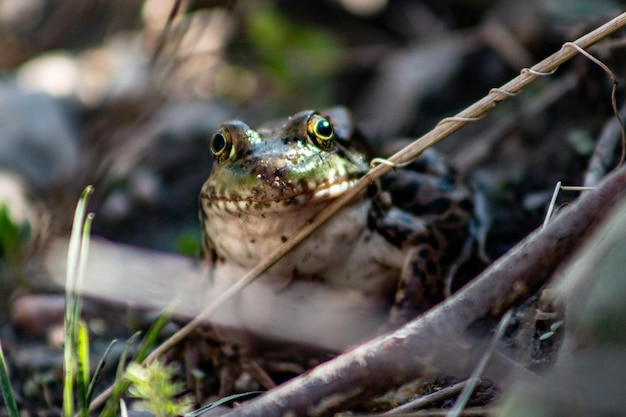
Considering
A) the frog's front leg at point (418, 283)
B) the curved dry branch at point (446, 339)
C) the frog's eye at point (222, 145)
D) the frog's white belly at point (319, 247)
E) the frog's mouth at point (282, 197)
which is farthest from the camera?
the frog's front leg at point (418, 283)

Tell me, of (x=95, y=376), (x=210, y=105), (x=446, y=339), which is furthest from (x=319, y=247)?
(x=210, y=105)

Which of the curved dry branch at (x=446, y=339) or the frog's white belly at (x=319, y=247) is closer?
the curved dry branch at (x=446, y=339)

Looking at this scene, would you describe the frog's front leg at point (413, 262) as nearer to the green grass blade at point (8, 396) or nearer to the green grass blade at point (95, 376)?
the green grass blade at point (95, 376)

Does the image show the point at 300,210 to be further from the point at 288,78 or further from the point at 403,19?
the point at 403,19

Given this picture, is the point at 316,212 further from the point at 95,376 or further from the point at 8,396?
the point at 8,396

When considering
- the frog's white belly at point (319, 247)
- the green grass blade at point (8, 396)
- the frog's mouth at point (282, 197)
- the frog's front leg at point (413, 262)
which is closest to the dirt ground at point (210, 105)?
the frog's front leg at point (413, 262)

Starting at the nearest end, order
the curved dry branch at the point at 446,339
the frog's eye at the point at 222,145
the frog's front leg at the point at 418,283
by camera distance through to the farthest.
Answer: the curved dry branch at the point at 446,339 < the frog's eye at the point at 222,145 < the frog's front leg at the point at 418,283

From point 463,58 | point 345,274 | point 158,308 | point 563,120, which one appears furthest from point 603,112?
point 158,308
